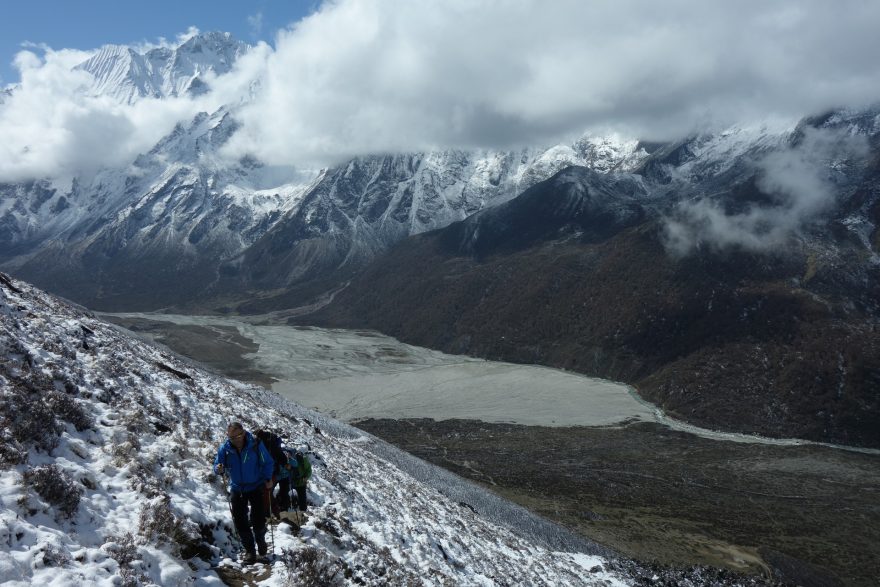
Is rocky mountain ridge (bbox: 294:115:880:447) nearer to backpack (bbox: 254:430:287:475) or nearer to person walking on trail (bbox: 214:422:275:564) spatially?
backpack (bbox: 254:430:287:475)

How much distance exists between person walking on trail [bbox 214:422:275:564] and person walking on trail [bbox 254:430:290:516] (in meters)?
1.35

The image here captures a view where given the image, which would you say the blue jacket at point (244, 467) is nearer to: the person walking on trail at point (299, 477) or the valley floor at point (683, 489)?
the person walking on trail at point (299, 477)

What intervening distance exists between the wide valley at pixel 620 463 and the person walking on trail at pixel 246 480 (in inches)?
1477

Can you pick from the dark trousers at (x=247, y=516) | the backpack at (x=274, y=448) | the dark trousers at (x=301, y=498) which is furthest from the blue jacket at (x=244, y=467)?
the dark trousers at (x=301, y=498)

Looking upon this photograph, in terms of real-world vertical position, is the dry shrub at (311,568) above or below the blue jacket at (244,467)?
below

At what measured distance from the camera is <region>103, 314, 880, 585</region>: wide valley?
46969 mm

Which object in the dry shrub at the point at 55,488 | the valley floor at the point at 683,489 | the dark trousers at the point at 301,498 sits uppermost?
the dry shrub at the point at 55,488

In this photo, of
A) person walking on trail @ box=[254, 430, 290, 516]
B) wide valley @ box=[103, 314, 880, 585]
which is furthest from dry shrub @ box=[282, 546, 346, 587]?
wide valley @ box=[103, 314, 880, 585]

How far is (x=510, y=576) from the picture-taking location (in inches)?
806

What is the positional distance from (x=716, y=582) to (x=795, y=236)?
141266 mm

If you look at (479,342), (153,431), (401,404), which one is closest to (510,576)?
(153,431)

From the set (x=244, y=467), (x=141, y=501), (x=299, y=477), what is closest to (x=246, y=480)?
(x=244, y=467)

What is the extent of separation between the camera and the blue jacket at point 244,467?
1113cm

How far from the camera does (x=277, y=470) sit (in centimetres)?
1373
